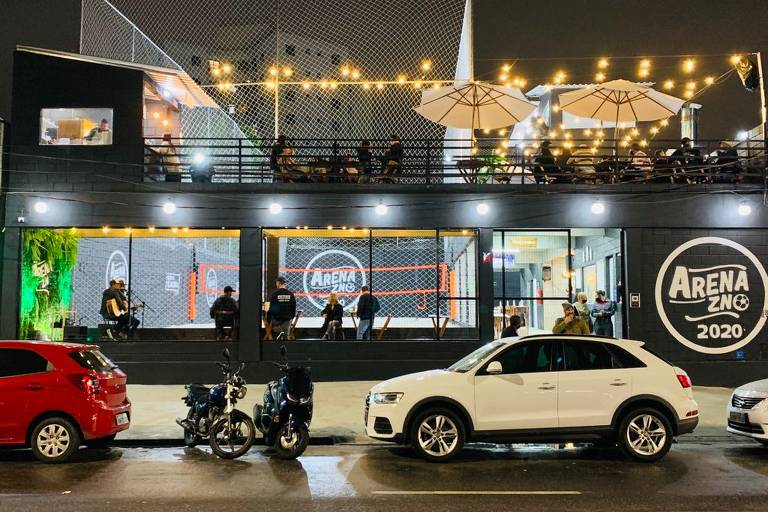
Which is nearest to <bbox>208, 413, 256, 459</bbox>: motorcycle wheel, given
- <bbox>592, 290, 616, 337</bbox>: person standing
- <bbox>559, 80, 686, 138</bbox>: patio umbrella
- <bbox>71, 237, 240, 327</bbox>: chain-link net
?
<bbox>71, 237, 240, 327</bbox>: chain-link net

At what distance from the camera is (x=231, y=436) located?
8.37 m

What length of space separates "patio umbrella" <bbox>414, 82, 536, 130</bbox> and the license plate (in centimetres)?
831

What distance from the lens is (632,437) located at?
8.30 m

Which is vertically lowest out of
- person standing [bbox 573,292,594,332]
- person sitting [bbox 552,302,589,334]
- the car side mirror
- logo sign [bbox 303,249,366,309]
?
the car side mirror

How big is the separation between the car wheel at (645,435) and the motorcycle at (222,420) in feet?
15.5

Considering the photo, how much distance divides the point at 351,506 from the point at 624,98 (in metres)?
12.7

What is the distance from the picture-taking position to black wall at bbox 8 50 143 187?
15039 millimetres

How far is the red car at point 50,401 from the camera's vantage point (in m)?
8.15

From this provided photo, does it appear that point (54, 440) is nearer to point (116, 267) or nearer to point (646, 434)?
point (646, 434)

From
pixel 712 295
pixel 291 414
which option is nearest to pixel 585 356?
pixel 291 414

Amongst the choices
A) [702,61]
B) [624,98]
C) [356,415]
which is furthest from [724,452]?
[702,61]

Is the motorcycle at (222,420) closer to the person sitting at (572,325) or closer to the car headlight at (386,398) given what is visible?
the car headlight at (386,398)

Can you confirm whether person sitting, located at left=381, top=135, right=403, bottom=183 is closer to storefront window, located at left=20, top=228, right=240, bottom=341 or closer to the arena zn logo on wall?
storefront window, located at left=20, top=228, right=240, bottom=341

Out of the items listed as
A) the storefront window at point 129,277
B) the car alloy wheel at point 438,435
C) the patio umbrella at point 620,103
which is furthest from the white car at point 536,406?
the patio umbrella at point 620,103
